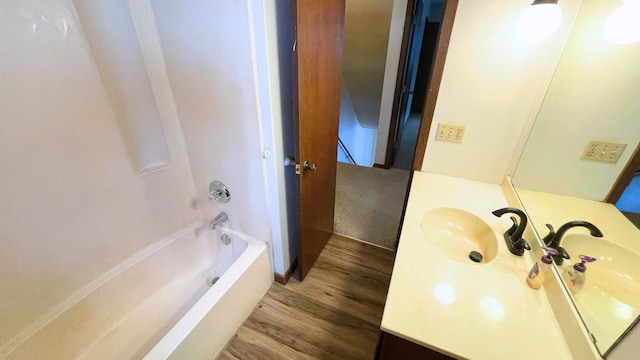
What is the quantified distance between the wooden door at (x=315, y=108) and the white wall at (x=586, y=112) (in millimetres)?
1068

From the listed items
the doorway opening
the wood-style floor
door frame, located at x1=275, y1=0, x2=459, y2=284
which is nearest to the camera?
door frame, located at x1=275, y1=0, x2=459, y2=284

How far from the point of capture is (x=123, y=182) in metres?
1.31

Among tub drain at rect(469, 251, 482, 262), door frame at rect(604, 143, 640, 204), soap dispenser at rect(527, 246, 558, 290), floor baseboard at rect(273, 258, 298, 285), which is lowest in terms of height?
floor baseboard at rect(273, 258, 298, 285)

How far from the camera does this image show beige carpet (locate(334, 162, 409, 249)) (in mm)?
2170

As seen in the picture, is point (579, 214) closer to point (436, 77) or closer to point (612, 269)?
point (612, 269)

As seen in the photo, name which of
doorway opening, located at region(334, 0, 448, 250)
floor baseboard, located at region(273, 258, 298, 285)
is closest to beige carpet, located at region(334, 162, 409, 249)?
doorway opening, located at region(334, 0, 448, 250)

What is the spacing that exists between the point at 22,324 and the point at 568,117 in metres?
2.48

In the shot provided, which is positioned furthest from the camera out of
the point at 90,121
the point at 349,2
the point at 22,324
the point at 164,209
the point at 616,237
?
the point at 349,2

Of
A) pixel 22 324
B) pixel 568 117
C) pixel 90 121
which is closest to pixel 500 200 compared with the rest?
pixel 568 117

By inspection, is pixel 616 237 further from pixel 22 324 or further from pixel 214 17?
pixel 22 324

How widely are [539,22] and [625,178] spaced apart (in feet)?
2.44

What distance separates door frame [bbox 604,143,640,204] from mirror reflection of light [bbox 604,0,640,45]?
0.38 meters

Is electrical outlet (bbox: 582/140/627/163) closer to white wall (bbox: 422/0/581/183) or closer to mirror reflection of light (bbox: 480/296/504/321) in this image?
white wall (bbox: 422/0/581/183)

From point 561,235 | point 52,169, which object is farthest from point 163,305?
point 561,235
